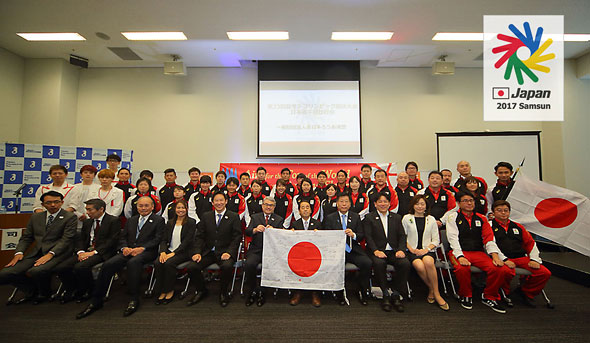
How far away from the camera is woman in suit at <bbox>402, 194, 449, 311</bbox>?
10.9 feet

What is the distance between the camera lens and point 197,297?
11.0 ft

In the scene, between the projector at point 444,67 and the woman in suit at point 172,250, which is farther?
the projector at point 444,67

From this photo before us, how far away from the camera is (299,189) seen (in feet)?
16.7

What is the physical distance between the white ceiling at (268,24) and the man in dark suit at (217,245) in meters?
3.79

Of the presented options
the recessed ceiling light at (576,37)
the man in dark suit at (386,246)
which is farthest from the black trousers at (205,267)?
the recessed ceiling light at (576,37)

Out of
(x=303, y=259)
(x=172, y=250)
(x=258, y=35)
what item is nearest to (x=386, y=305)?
(x=303, y=259)

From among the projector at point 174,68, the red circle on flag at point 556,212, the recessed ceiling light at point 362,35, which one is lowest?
the red circle on flag at point 556,212

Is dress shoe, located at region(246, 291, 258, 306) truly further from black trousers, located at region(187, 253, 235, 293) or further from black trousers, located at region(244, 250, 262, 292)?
black trousers, located at region(187, 253, 235, 293)

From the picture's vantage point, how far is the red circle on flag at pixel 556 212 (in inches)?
153

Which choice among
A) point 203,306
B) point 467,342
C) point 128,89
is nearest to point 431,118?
point 467,342

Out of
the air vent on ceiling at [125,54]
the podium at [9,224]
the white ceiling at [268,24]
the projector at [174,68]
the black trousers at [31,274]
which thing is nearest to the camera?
the black trousers at [31,274]

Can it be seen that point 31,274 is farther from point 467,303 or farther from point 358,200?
point 467,303

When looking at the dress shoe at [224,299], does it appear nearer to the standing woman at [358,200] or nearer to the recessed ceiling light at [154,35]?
the standing woman at [358,200]

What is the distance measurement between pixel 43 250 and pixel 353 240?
4305 millimetres
